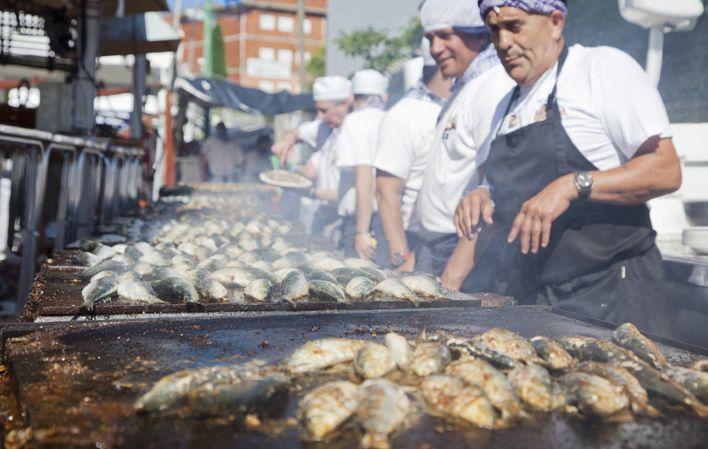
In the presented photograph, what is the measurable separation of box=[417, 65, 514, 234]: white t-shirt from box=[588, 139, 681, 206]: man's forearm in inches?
45.1

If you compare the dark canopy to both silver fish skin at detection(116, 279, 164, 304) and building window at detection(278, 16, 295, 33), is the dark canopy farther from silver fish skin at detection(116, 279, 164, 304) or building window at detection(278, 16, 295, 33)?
building window at detection(278, 16, 295, 33)

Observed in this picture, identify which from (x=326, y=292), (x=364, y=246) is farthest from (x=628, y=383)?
(x=364, y=246)

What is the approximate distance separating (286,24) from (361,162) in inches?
2788

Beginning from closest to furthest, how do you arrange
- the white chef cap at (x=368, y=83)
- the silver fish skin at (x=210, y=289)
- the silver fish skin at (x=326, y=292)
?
the silver fish skin at (x=210, y=289)
the silver fish skin at (x=326, y=292)
the white chef cap at (x=368, y=83)

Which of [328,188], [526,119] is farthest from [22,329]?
[328,188]

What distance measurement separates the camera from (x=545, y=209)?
9.27ft

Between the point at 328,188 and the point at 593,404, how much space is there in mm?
6439

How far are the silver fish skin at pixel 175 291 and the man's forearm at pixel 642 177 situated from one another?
198cm

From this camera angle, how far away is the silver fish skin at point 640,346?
2016 millimetres

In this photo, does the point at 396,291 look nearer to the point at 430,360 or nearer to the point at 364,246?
the point at 430,360

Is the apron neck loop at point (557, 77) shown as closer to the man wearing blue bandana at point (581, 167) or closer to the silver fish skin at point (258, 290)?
the man wearing blue bandana at point (581, 167)

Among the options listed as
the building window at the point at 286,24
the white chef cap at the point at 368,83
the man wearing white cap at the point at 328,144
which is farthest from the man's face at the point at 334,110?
the building window at the point at 286,24

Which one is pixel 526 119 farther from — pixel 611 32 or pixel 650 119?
pixel 611 32

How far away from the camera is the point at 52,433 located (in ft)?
4.43
